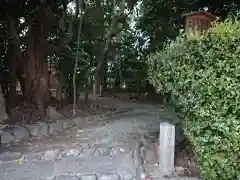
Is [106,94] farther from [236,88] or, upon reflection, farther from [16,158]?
[236,88]

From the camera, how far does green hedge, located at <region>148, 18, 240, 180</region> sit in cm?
225

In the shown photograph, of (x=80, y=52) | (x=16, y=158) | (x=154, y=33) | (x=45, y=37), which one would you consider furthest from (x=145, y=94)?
(x=16, y=158)

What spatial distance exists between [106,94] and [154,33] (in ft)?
13.6

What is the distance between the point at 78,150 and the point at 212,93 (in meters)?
2.53

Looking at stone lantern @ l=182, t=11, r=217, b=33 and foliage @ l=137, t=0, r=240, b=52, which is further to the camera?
foliage @ l=137, t=0, r=240, b=52

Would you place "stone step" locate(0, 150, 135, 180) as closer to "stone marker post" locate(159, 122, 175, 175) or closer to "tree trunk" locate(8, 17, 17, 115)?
"stone marker post" locate(159, 122, 175, 175)

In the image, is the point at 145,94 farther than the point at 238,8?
Yes

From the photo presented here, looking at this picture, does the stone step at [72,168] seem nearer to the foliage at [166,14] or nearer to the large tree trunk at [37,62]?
the large tree trunk at [37,62]

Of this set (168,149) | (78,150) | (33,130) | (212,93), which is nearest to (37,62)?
(33,130)

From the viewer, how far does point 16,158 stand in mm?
4059

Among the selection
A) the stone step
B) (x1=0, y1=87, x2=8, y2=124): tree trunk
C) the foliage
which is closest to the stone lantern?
the stone step

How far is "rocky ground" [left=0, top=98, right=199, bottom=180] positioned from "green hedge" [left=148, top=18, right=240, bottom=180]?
0.82 meters

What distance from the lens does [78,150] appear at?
13.8 ft

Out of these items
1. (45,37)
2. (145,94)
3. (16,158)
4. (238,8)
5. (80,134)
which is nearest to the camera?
(16,158)
